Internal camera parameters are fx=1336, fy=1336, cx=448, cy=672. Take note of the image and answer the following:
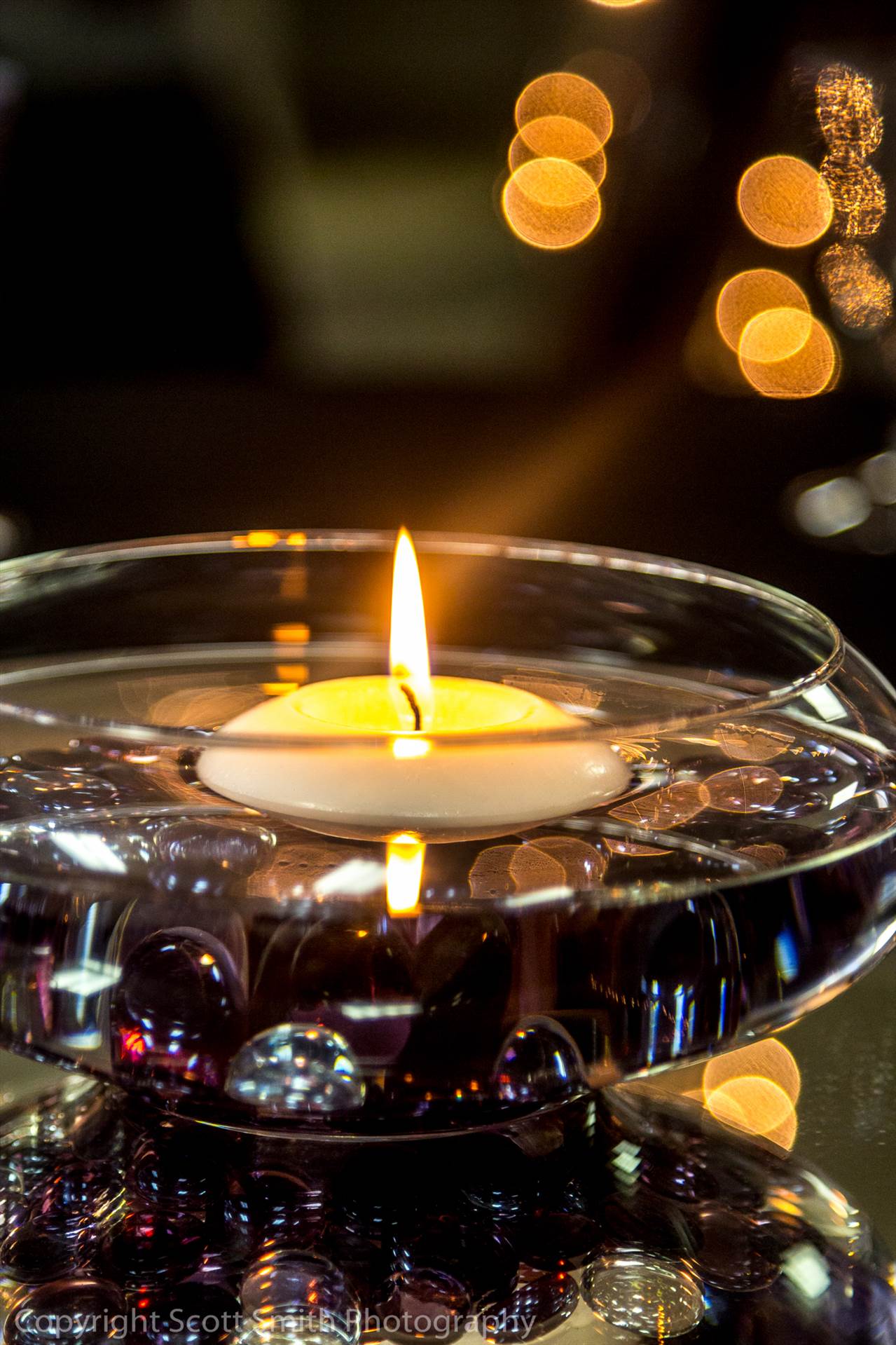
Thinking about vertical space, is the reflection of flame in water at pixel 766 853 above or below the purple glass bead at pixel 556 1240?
above

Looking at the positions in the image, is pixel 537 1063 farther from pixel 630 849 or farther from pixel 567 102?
pixel 567 102

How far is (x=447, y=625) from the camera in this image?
39 cm

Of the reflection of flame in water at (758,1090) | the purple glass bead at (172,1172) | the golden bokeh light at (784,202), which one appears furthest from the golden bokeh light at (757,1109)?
the golden bokeh light at (784,202)

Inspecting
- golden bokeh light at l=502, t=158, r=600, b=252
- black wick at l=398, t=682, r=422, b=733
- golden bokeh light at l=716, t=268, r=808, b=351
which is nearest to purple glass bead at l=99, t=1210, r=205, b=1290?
black wick at l=398, t=682, r=422, b=733

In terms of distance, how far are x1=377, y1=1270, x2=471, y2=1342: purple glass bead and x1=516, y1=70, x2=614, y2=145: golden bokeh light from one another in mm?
1474

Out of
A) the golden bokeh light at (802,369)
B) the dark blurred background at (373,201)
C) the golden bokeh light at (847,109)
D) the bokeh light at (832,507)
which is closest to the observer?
the golden bokeh light at (847,109)

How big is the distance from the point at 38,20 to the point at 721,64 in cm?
74

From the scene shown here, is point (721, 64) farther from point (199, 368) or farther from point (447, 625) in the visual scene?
point (447, 625)

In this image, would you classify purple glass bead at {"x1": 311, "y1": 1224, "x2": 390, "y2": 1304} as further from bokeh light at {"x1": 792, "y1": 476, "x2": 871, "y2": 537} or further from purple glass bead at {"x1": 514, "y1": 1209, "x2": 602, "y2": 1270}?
bokeh light at {"x1": 792, "y1": 476, "x2": 871, "y2": 537}

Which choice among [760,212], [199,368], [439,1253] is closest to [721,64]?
[760,212]

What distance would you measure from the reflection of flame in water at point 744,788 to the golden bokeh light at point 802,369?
3.01 feet

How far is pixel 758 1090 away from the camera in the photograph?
0.91 ft

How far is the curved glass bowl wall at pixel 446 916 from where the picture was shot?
196 millimetres

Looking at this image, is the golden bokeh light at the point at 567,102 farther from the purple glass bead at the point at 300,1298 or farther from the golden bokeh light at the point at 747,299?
the purple glass bead at the point at 300,1298
